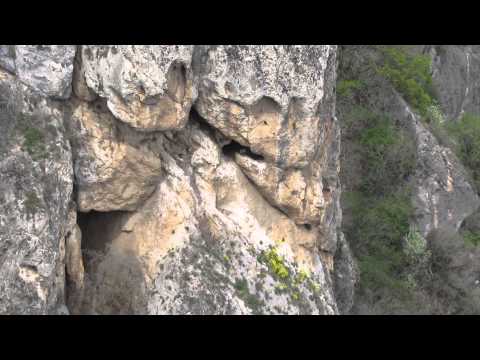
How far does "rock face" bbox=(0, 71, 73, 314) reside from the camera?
819 centimetres

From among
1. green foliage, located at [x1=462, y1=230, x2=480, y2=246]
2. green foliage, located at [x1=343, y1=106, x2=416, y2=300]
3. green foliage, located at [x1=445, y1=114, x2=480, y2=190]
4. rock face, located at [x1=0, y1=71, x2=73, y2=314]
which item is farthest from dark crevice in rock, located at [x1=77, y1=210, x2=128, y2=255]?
green foliage, located at [x1=445, y1=114, x2=480, y2=190]

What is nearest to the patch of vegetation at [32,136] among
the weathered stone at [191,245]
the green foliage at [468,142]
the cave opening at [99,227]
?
the cave opening at [99,227]

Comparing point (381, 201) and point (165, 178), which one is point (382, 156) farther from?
point (165, 178)

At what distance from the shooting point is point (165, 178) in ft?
33.9

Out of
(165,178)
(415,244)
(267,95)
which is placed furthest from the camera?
(415,244)

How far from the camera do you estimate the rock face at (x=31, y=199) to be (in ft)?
26.9

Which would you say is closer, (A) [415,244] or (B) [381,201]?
(A) [415,244]

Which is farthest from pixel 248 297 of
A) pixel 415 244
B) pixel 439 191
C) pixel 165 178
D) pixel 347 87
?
pixel 347 87

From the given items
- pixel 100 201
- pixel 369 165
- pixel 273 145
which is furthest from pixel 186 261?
pixel 369 165

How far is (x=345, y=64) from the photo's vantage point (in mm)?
20984

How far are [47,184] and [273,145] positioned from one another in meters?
4.05

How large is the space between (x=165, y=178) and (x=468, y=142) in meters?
16.6

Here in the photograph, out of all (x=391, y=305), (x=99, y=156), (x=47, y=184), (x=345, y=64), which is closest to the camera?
(x=47, y=184)

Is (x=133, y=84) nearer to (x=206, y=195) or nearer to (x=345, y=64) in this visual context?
(x=206, y=195)
